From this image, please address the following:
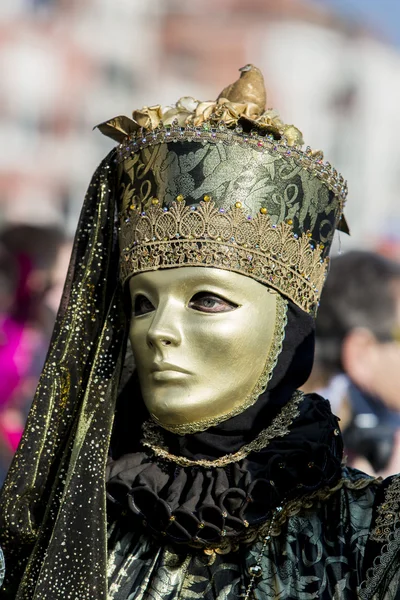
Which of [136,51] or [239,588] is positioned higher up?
[136,51]

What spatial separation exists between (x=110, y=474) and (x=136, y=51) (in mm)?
5399

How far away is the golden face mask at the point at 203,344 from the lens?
243 centimetres

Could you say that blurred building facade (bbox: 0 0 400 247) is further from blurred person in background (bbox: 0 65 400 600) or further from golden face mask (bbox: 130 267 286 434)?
golden face mask (bbox: 130 267 286 434)

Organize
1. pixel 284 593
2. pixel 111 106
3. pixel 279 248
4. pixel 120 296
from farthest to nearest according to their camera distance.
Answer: pixel 111 106
pixel 120 296
pixel 279 248
pixel 284 593

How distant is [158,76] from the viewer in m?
7.42

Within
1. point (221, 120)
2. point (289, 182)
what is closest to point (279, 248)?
point (289, 182)

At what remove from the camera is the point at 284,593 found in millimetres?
2328

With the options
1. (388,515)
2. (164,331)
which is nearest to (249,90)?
(164,331)

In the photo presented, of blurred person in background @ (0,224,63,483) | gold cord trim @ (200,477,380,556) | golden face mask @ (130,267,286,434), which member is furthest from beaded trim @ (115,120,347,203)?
blurred person in background @ (0,224,63,483)

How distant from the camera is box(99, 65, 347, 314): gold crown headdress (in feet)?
8.20

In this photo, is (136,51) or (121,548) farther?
(136,51)

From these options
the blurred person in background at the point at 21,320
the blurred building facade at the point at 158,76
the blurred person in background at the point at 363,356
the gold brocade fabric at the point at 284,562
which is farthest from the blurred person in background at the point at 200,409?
the blurred building facade at the point at 158,76

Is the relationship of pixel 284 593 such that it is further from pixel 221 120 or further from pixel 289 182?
pixel 221 120

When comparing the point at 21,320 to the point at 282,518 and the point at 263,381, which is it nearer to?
the point at 263,381
